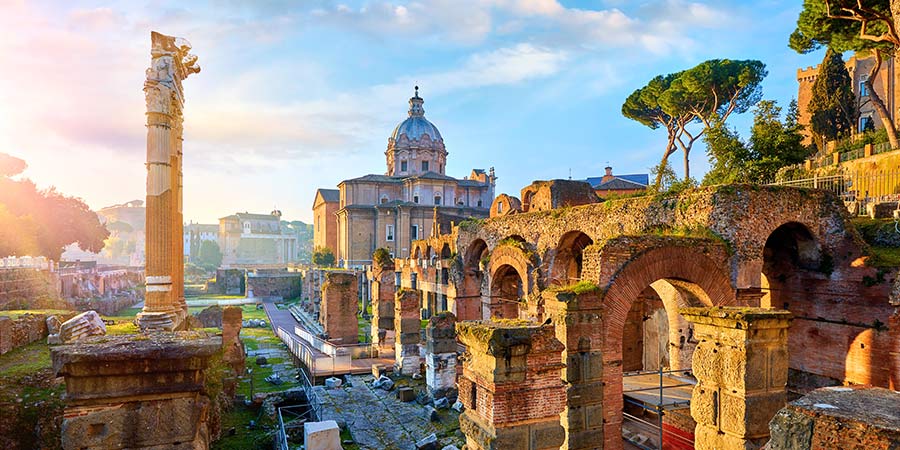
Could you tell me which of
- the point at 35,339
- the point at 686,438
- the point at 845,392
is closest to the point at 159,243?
the point at 35,339

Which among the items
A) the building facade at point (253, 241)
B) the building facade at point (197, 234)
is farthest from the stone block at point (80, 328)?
the building facade at point (197, 234)

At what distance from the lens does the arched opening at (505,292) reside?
16255 millimetres

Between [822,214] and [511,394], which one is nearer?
[511,394]

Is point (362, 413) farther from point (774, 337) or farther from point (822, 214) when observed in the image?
point (822, 214)

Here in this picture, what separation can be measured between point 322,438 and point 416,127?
44.9 meters

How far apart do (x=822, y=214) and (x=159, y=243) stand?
1536 cm

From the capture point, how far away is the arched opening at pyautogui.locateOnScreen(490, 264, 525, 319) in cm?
1625

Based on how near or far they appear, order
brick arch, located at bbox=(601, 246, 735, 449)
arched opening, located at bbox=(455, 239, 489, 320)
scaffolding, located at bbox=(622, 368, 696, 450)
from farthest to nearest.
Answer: arched opening, located at bbox=(455, 239, 489, 320) < scaffolding, located at bbox=(622, 368, 696, 450) < brick arch, located at bbox=(601, 246, 735, 449)

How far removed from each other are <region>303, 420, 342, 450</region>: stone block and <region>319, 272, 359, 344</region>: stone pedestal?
9324 mm

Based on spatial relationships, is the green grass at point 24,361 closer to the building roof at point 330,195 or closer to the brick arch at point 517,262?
the brick arch at point 517,262

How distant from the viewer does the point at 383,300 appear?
18.0m

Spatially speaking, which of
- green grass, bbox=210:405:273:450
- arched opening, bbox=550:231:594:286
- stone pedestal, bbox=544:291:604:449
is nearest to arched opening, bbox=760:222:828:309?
arched opening, bbox=550:231:594:286

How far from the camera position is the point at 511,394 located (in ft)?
15.7

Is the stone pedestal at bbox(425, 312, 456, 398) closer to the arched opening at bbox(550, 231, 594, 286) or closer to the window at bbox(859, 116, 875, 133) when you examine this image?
the arched opening at bbox(550, 231, 594, 286)
